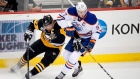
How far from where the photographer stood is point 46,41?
448cm

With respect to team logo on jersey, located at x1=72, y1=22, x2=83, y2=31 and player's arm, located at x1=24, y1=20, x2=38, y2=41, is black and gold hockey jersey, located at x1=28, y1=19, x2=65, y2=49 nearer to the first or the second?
player's arm, located at x1=24, y1=20, x2=38, y2=41

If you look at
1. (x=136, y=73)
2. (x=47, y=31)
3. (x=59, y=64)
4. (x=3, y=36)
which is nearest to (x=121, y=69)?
(x=136, y=73)

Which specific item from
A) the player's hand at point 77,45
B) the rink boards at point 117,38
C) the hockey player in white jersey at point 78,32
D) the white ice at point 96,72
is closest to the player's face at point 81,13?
the hockey player in white jersey at point 78,32

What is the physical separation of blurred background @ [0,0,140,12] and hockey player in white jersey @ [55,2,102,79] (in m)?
0.94

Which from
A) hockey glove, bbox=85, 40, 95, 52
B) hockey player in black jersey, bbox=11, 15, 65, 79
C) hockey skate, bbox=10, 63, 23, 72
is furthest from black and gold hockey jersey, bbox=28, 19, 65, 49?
hockey skate, bbox=10, 63, 23, 72

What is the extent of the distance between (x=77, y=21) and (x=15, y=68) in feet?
3.61

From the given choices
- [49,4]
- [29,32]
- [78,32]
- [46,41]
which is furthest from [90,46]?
[49,4]

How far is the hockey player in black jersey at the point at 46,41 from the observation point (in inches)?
168

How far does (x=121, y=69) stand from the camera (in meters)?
4.93

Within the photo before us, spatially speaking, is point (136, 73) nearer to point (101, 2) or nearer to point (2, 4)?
point (101, 2)

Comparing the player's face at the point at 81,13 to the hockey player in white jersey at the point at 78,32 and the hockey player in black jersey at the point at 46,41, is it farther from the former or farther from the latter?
the hockey player in black jersey at the point at 46,41

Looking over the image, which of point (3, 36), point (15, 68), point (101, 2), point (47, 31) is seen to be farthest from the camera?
point (101, 2)

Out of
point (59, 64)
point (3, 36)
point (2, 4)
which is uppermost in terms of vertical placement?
point (2, 4)

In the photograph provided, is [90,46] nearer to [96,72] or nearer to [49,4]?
[96,72]
